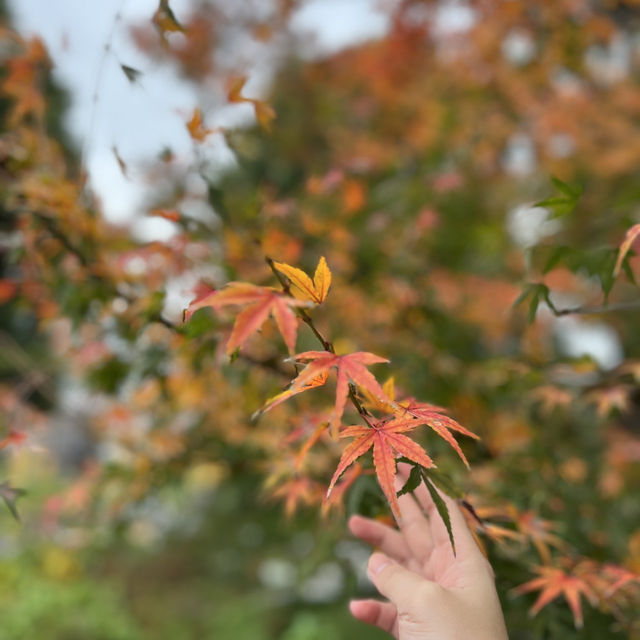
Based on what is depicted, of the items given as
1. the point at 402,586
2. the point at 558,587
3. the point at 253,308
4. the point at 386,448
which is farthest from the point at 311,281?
the point at 558,587

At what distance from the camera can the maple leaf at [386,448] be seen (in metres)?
0.79

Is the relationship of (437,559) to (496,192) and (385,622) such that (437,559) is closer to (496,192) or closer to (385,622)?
(385,622)

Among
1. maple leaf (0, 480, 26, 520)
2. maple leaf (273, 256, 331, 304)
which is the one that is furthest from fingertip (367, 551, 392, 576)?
maple leaf (0, 480, 26, 520)

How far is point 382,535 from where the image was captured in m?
1.22

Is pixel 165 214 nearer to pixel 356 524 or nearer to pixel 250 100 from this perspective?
pixel 250 100

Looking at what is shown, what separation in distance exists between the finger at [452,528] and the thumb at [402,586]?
11 centimetres

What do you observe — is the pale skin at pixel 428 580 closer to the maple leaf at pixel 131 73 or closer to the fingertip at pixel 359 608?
the fingertip at pixel 359 608

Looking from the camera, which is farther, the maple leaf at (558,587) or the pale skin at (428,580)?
the maple leaf at (558,587)

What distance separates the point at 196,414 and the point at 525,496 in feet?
7.07

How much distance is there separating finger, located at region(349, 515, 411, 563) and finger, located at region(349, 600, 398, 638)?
0.11 metres

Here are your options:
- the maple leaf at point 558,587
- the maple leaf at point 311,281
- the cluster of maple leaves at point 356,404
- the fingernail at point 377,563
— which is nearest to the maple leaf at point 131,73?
the cluster of maple leaves at point 356,404

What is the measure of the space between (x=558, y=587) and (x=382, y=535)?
1.34ft

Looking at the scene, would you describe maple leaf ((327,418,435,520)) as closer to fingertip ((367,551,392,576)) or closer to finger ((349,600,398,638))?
fingertip ((367,551,392,576))

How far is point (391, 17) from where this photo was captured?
4648mm
